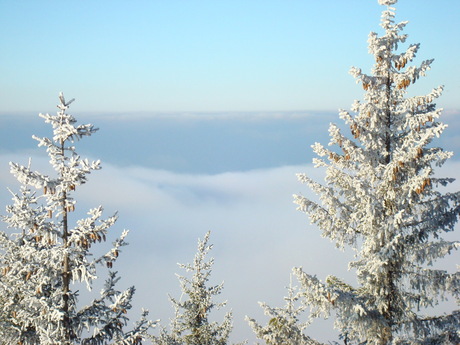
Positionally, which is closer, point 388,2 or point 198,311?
point 388,2

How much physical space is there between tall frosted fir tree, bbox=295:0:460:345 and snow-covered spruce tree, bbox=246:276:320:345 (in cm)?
153

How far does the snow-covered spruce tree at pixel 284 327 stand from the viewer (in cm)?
1620

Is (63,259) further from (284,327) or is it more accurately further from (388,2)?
(388,2)

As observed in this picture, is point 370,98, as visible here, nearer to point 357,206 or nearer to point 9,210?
point 357,206

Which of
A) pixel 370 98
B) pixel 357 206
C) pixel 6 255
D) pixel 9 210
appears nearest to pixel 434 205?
pixel 357 206

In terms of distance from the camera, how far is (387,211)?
14.5 meters

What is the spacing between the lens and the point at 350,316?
14336mm

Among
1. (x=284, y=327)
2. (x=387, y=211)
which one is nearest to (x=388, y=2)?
(x=387, y=211)

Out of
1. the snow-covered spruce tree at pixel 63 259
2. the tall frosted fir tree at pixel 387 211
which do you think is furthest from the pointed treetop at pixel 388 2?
the snow-covered spruce tree at pixel 63 259

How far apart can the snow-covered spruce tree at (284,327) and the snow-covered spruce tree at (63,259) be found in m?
4.94

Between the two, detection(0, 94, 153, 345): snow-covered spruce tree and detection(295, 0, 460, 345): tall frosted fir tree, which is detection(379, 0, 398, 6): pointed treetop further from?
detection(0, 94, 153, 345): snow-covered spruce tree

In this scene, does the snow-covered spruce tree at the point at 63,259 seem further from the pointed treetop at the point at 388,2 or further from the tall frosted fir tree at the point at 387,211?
the pointed treetop at the point at 388,2

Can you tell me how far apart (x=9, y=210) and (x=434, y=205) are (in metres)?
11.3

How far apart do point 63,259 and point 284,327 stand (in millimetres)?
7523
